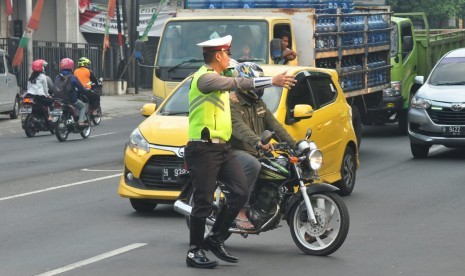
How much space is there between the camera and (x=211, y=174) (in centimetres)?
966

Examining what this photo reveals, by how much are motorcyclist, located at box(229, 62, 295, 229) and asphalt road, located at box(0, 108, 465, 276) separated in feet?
2.54

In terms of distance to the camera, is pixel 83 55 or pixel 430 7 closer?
pixel 83 55

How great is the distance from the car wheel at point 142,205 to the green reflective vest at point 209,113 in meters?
3.41

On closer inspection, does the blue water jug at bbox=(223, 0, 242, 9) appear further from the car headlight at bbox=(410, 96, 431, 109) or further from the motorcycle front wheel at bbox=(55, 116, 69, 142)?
the motorcycle front wheel at bbox=(55, 116, 69, 142)

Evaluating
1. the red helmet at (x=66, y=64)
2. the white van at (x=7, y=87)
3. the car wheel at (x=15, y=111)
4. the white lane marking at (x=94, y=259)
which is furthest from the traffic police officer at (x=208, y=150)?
the car wheel at (x=15, y=111)

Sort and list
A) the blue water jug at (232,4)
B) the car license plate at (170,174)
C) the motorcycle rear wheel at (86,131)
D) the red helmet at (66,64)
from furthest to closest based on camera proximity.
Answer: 1. the motorcycle rear wheel at (86,131)
2. the red helmet at (66,64)
3. the blue water jug at (232,4)
4. the car license plate at (170,174)

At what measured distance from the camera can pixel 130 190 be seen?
12.8m

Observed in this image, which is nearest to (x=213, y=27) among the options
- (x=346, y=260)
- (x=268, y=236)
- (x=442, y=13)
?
(x=268, y=236)

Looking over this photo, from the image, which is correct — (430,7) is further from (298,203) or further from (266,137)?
(266,137)

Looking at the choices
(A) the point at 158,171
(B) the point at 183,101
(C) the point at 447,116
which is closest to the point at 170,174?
(A) the point at 158,171

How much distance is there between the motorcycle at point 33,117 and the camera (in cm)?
2588

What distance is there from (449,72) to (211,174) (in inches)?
459

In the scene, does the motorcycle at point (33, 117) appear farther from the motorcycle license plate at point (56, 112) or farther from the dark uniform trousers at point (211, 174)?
the dark uniform trousers at point (211, 174)

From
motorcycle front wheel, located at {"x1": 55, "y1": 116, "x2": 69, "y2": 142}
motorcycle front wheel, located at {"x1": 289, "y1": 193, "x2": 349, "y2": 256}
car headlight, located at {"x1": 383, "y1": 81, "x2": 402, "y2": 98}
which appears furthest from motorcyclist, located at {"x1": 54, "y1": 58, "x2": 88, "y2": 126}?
motorcycle front wheel, located at {"x1": 289, "y1": 193, "x2": 349, "y2": 256}
